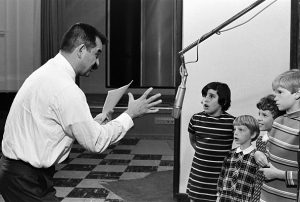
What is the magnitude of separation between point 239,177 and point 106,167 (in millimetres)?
3258

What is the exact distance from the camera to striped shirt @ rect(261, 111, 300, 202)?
2.36m

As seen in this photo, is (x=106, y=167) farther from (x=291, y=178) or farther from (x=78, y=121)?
(x=291, y=178)

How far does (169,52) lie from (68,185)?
16.2ft

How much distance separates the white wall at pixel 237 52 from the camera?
13.1 ft

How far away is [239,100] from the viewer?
4.06 m

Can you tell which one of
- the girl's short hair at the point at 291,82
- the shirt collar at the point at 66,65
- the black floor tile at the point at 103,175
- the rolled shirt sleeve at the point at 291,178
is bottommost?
the black floor tile at the point at 103,175

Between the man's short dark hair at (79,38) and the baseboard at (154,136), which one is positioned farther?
the baseboard at (154,136)

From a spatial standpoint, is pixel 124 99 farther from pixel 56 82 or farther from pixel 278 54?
pixel 56 82

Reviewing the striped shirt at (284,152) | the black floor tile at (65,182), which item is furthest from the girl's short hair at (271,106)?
the black floor tile at (65,182)

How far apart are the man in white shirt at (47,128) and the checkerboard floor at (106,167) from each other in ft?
7.01

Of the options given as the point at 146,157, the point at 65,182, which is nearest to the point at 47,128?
the point at 65,182

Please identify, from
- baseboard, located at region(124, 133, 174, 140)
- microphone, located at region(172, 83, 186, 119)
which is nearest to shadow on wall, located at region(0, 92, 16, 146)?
baseboard, located at region(124, 133, 174, 140)

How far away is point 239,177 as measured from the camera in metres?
2.92

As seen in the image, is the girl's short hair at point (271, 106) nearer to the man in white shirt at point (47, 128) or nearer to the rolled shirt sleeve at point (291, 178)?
the rolled shirt sleeve at point (291, 178)
